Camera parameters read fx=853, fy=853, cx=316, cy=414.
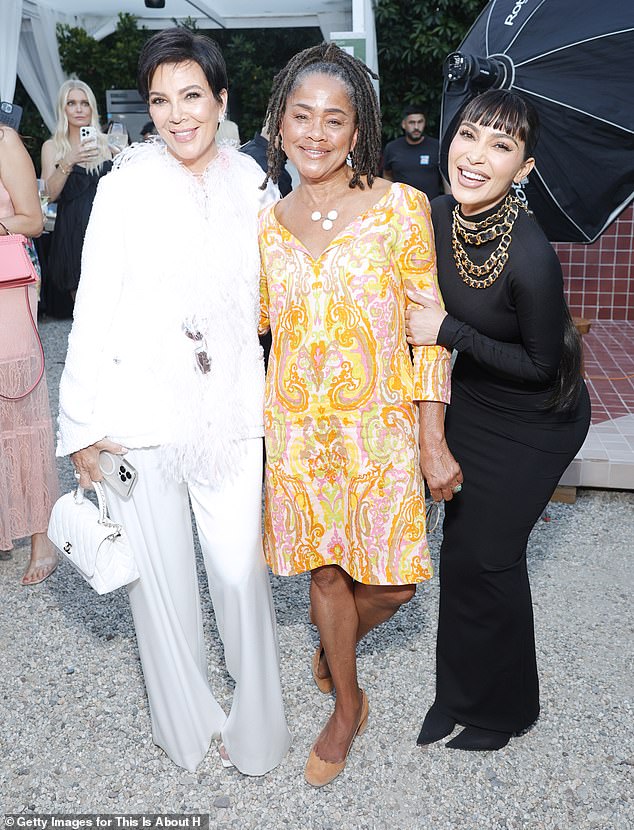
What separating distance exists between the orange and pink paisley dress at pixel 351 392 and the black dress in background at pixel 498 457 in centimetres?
14

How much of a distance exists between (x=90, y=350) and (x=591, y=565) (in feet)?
8.37

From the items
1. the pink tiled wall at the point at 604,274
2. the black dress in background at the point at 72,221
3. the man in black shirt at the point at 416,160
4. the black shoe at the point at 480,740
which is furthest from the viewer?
the man in black shirt at the point at 416,160

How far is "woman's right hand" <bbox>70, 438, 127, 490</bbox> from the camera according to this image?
7.34 feet

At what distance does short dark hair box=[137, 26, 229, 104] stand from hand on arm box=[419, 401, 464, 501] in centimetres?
101

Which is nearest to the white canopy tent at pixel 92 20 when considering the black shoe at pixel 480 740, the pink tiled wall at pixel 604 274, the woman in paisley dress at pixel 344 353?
the pink tiled wall at pixel 604 274

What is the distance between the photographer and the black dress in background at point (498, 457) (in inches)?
84.7

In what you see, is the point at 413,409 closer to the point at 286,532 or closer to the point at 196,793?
the point at 286,532

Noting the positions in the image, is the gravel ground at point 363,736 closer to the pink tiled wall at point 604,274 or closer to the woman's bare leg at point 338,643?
the woman's bare leg at point 338,643

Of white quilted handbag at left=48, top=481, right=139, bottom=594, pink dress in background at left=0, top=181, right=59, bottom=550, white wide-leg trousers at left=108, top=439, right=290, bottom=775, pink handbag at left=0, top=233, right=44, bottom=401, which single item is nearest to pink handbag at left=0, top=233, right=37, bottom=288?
pink handbag at left=0, top=233, right=44, bottom=401

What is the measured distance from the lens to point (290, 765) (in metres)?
2.59

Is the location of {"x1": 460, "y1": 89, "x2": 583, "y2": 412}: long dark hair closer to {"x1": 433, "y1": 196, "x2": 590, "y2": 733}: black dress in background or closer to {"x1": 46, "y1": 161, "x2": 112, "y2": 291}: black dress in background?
{"x1": 433, "y1": 196, "x2": 590, "y2": 733}: black dress in background

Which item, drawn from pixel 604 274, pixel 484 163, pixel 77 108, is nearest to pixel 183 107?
pixel 484 163

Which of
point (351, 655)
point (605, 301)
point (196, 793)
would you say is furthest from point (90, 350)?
point (605, 301)

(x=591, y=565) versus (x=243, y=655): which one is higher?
(x=243, y=655)
